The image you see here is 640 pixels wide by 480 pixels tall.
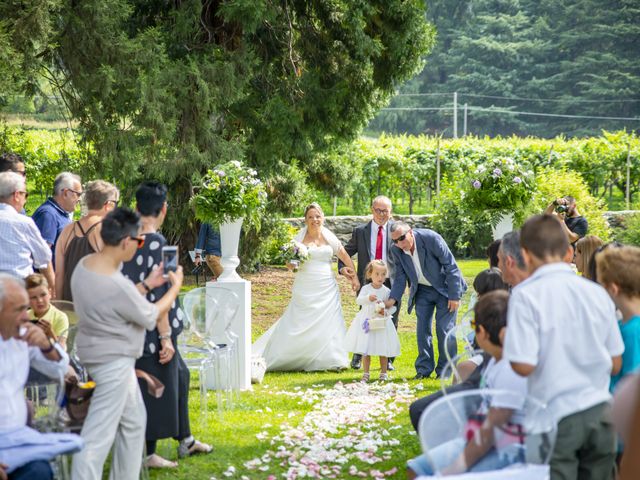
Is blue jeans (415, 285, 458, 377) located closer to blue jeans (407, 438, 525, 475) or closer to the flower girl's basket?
the flower girl's basket

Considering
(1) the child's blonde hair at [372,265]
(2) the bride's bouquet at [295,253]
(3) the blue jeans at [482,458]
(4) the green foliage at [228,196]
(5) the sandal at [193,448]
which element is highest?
(4) the green foliage at [228,196]

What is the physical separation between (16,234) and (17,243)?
0.22ft

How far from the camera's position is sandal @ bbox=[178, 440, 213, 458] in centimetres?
625

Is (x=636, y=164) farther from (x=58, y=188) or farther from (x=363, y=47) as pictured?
(x=58, y=188)

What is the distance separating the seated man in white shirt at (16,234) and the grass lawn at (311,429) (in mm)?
1559

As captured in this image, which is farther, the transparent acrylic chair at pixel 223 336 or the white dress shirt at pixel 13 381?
the transparent acrylic chair at pixel 223 336

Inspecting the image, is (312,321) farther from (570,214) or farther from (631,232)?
(631,232)

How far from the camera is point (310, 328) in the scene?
32.9 ft

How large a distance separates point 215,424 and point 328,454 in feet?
4.37

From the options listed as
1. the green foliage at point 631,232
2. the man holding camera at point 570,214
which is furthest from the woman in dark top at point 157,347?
the green foliage at point 631,232

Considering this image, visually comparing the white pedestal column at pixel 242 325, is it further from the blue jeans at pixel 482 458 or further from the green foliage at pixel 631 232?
the green foliage at pixel 631 232

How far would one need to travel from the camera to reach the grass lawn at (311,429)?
238 inches

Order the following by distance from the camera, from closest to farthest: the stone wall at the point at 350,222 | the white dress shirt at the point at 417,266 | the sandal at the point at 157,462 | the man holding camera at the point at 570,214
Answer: the sandal at the point at 157,462, the white dress shirt at the point at 417,266, the man holding camera at the point at 570,214, the stone wall at the point at 350,222

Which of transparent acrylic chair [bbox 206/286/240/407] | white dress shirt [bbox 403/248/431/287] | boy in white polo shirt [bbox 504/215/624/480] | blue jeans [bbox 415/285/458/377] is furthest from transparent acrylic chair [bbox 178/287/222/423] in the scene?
boy in white polo shirt [bbox 504/215/624/480]
